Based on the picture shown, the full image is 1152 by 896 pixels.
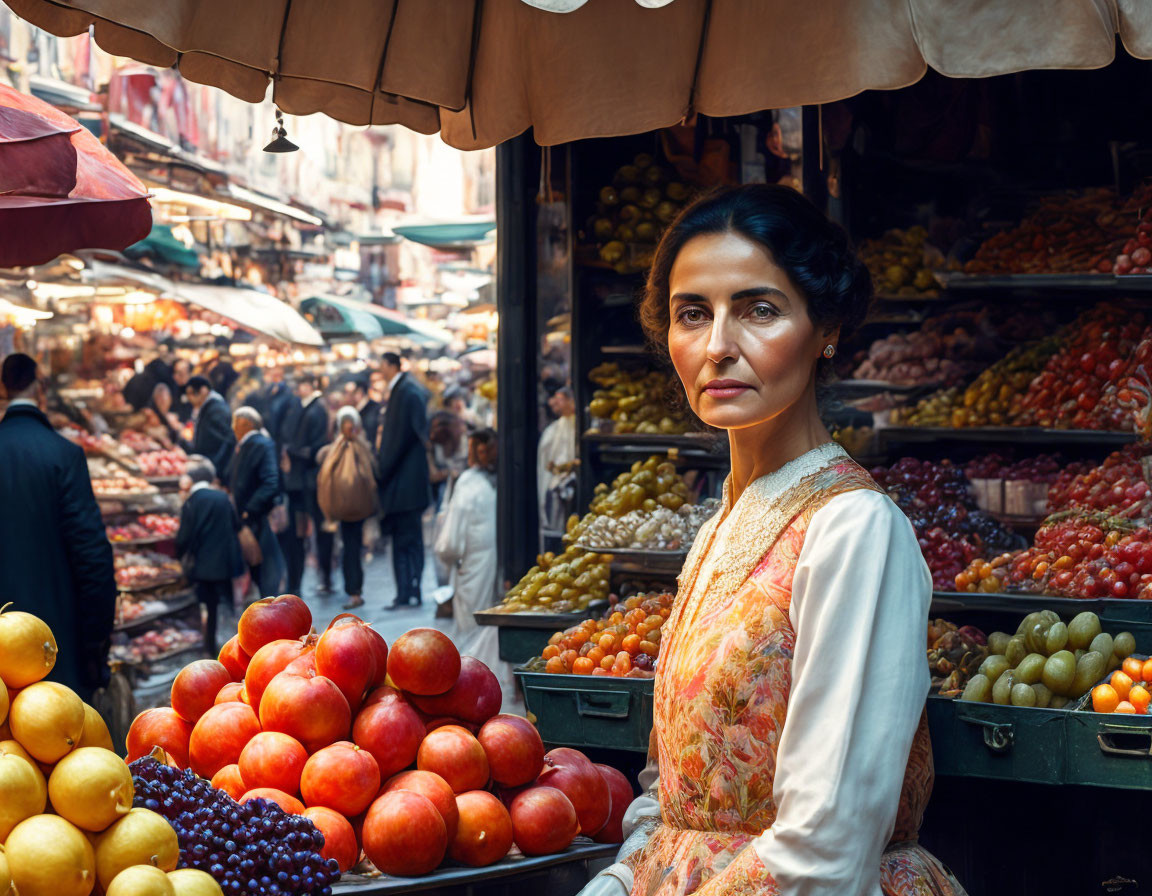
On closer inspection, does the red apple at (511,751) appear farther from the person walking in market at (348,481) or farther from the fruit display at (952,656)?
the person walking in market at (348,481)

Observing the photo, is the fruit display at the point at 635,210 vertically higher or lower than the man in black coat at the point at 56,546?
higher

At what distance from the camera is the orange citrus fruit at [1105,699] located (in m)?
3.18

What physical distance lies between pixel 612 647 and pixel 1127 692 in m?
1.54

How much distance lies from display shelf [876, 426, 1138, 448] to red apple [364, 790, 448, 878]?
11.2 ft

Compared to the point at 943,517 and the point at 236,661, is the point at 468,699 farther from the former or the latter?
A: the point at 943,517

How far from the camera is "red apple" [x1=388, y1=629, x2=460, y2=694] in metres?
2.68

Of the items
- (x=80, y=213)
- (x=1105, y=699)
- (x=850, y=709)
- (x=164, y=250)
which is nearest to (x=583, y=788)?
(x=850, y=709)

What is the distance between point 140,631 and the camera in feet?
28.5

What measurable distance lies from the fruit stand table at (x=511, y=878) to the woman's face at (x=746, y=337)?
116cm

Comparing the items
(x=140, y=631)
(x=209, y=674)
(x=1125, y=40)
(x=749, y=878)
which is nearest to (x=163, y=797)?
(x=209, y=674)

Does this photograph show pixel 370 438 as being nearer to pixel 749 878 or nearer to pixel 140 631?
pixel 140 631

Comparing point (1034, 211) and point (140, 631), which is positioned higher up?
point (1034, 211)

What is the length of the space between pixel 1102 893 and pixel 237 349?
1548 centimetres

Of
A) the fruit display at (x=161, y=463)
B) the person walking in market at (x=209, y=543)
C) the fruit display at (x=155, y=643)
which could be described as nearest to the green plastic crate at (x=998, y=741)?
the fruit display at (x=155, y=643)
